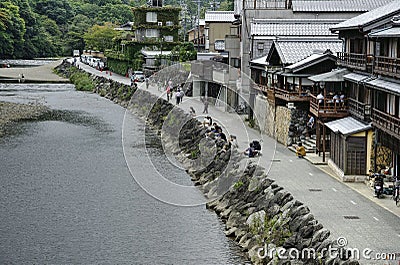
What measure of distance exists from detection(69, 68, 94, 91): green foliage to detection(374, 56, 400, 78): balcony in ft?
171

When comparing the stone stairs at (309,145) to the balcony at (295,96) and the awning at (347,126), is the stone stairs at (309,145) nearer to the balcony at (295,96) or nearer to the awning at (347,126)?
the balcony at (295,96)

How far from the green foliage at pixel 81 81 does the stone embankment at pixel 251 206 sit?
111 feet

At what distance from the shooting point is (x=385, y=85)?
912 inches

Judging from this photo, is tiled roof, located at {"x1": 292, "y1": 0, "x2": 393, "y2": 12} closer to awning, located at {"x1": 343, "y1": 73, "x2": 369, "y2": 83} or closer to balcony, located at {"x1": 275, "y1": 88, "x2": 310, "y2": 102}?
balcony, located at {"x1": 275, "y1": 88, "x2": 310, "y2": 102}

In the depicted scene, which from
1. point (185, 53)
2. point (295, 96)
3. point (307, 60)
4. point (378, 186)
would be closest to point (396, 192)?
point (378, 186)

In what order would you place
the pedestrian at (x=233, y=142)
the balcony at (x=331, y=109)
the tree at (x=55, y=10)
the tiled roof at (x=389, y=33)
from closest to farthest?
the tiled roof at (x=389, y=33), the balcony at (x=331, y=109), the pedestrian at (x=233, y=142), the tree at (x=55, y=10)

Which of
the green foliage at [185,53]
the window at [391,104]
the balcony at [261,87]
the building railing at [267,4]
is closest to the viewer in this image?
the window at [391,104]

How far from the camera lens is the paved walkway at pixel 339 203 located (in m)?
17.3

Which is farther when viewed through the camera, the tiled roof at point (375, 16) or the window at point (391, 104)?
the tiled roof at point (375, 16)

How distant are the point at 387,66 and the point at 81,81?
2206 inches

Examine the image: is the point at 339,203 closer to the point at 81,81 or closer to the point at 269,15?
the point at 269,15

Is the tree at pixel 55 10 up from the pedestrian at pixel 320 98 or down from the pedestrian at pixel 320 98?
up

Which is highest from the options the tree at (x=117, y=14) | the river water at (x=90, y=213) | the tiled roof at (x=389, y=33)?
the tree at (x=117, y=14)

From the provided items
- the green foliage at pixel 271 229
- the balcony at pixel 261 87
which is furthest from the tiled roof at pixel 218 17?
the green foliage at pixel 271 229
